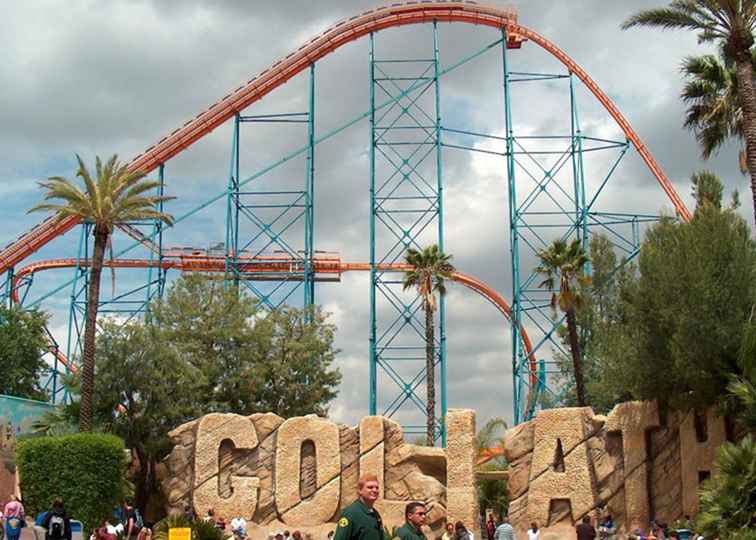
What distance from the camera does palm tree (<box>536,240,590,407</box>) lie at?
26.3 meters

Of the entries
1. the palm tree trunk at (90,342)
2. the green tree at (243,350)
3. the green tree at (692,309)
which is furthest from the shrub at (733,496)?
the green tree at (243,350)

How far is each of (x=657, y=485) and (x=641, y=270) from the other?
4.69 metres

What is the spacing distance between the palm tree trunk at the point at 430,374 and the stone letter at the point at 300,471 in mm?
5122

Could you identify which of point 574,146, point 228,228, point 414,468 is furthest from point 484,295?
point 414,468

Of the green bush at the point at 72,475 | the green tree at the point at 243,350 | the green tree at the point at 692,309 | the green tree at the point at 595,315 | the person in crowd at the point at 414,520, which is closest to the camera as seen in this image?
the person in crowd at the point at 414,520

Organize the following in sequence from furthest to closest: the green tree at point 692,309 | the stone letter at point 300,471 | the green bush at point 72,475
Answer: the stone letter at point 300,471 → the green bush at point 72,475 → the green tree at point 692,309

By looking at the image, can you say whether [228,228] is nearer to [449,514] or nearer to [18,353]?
[18,353]

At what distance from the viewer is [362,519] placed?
5.41 meters

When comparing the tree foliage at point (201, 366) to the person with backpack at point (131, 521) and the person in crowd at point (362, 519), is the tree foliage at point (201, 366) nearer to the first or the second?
the person with backpack at point (131, 521)

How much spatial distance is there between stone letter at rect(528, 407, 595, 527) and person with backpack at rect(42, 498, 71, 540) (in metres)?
11.6

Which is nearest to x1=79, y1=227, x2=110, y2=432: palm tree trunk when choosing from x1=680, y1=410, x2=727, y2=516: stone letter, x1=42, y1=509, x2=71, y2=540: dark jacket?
x1=42, y1=509, x2=71, y2=540: dark jacket

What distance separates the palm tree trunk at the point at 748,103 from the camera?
16484 mm

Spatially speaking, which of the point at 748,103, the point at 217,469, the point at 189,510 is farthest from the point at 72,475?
the point at 748,103

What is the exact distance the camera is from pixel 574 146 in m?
33.0
